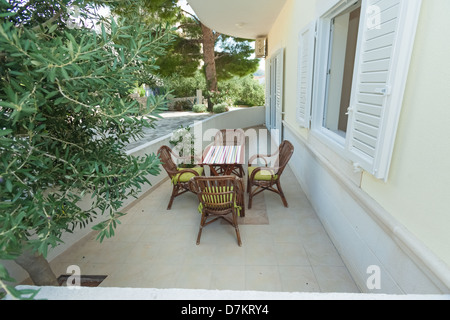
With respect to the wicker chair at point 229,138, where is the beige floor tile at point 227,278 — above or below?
below

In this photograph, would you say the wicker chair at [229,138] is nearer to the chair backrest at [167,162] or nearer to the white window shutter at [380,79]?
the chair backrest at [167,162]

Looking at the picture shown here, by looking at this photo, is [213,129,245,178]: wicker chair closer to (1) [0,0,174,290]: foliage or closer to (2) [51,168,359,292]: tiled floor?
(2) [51,168,359,292]: tiled floor

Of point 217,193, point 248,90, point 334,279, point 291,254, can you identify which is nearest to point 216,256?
point 217,193

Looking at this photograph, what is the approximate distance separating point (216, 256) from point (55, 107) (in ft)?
6.36

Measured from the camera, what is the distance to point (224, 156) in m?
3.59

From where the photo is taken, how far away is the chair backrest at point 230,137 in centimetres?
459

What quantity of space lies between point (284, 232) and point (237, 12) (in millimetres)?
4781

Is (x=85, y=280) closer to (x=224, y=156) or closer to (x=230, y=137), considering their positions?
(x=224, y=156)

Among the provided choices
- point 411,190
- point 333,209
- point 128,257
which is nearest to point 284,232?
point 333,209

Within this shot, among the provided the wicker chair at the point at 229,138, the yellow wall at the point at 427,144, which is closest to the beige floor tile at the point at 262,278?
the yellow wall at the point at 427,144

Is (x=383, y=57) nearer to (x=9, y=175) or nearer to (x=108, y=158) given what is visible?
(x=108, y=158)

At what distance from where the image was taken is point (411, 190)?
141cm

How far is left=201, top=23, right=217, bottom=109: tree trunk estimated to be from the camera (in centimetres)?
957

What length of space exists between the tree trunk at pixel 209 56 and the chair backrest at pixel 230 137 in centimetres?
553
